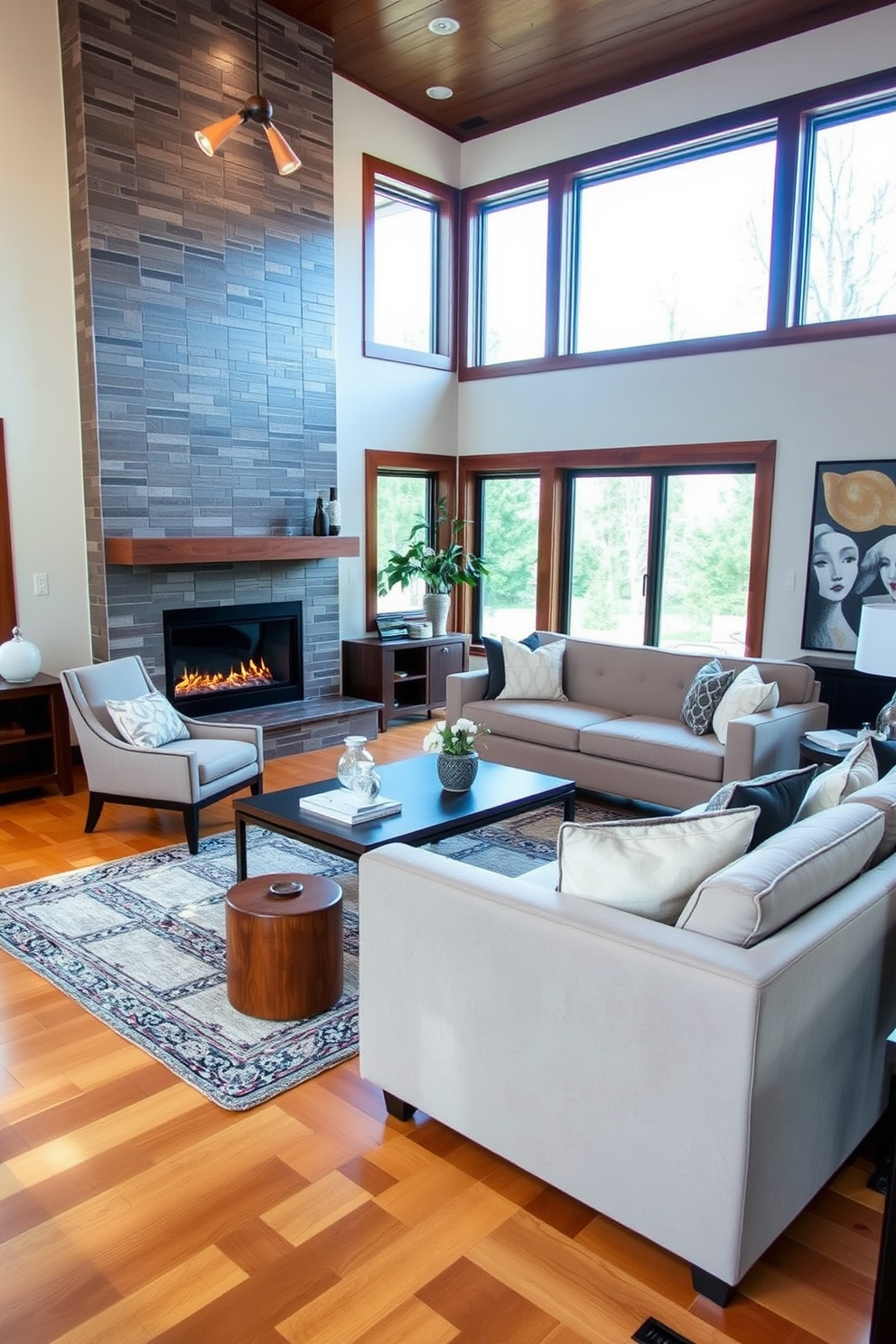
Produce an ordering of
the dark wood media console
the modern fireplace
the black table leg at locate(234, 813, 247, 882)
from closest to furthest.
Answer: the black table leg at locate(234, 813, 247, 882)
the modern fireplace
the dark wood media console

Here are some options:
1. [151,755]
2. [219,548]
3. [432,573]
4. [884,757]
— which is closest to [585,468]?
[432,573]

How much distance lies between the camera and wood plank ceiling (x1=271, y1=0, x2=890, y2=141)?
5.66 metres

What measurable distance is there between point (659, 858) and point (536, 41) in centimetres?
590

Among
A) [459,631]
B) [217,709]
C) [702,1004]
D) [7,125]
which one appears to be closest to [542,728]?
[217,709]

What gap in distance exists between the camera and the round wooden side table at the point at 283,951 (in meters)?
2.91

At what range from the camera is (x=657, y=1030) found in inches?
75.0

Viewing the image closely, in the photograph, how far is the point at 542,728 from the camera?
5.39 meters

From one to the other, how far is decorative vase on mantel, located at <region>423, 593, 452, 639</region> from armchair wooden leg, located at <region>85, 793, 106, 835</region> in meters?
3.25

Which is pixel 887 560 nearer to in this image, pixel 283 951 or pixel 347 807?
pixel 347 807

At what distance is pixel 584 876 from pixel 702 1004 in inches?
17.4

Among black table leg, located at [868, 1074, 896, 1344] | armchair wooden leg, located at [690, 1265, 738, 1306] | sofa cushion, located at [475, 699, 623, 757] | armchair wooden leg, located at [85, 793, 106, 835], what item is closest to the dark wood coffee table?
sofa cushion, located at [475, 699, 623, 757]

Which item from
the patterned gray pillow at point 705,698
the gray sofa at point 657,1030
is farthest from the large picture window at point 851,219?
the gray sofa at point 657,1030

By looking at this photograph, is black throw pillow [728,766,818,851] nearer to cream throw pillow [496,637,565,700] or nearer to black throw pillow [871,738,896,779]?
black throw pillow [871,738,896,779]

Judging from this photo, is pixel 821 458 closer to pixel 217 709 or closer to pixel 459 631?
pixel 459 631
